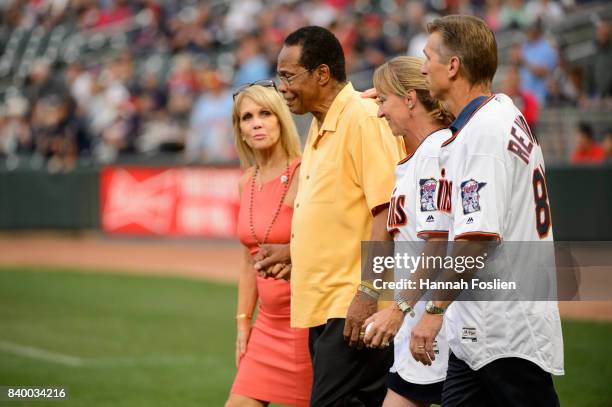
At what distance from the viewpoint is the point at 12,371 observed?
9.37 m

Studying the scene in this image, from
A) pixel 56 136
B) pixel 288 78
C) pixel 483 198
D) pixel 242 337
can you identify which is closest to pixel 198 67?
pixel 56 136

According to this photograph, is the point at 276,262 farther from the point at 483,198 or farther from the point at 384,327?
the point at 483,198

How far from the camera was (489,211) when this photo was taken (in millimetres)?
3551

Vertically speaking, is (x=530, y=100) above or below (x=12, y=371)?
above

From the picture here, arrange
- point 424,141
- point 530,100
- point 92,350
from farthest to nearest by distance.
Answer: point 530,100 → point 92,350 → point 424,141

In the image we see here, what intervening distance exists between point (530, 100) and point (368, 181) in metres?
11.0

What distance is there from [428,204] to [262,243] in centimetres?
172

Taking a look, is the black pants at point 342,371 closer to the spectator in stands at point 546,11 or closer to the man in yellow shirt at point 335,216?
the man in yellow shirt at point 335,216

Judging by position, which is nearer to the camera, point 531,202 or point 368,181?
point 531,202

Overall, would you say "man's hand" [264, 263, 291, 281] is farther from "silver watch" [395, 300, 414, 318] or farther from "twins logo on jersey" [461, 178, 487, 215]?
"twins logo on jersey" [461, 178, 487, 215]

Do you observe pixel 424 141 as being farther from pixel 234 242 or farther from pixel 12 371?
pixel 234 242

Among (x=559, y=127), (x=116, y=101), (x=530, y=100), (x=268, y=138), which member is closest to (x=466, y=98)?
(x=268, y=138)

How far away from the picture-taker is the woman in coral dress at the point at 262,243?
5.34m

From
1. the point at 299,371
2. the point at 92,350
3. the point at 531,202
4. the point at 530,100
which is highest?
Answer: the point at 530,100
